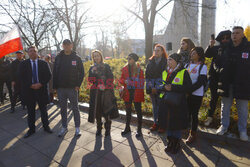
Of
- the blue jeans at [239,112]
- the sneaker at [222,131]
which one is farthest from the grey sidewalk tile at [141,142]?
the blue jeans at [239,112]

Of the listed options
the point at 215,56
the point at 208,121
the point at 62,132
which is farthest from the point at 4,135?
the point at 215,56

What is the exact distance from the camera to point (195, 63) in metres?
3.18

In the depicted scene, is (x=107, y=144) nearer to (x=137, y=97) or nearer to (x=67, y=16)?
(x=137, y=97)

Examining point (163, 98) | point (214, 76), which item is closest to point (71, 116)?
point (163, 98)

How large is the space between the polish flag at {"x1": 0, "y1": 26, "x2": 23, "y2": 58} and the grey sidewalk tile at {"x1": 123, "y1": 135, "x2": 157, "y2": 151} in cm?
373

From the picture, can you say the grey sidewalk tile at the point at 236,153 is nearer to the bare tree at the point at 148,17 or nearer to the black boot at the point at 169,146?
the black boot at the point at 169,146

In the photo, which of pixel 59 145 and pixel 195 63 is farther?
pixel 59 145

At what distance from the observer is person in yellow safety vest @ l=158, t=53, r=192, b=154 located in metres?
2.76

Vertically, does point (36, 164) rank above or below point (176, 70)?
below

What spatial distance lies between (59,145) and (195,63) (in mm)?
3247

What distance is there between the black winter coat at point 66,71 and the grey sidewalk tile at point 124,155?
1721mm

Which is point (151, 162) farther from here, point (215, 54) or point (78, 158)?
point (215, 54)

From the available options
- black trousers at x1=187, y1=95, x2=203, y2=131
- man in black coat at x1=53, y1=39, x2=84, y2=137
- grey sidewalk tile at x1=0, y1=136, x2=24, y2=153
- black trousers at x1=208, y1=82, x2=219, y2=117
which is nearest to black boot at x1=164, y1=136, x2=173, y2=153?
black trousers at x1=187, y1=95, x2=203, y2=131

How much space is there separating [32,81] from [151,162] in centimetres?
321
